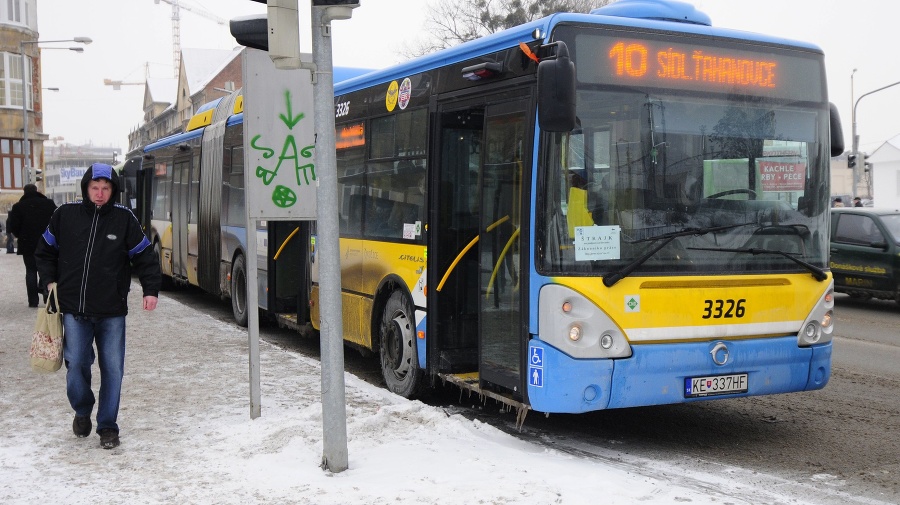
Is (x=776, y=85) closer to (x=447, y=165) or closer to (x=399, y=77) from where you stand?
(x=447, y=165)

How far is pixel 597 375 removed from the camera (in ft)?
21.8

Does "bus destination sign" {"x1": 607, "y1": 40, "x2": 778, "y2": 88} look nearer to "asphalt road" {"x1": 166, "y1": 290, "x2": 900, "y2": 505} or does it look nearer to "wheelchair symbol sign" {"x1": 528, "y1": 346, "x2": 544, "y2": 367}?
"wheelchair symbol sign" {"x1": 528, "y1": 346, "x2": 544, "y2": 367}

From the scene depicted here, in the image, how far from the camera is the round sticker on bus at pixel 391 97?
358 inches

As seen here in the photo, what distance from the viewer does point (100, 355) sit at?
6875 millimetres

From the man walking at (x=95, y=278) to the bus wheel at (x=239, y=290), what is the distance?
693cm

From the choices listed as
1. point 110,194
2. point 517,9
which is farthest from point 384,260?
point 517,9

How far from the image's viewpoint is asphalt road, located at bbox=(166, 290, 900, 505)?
21.1 feet

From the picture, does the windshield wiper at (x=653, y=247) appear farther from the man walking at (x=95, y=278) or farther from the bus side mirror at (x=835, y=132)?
the man walking at (x=95, y=278)

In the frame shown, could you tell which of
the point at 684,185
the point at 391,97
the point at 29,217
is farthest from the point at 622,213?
the point at 29,217

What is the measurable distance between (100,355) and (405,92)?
3535 millimetres

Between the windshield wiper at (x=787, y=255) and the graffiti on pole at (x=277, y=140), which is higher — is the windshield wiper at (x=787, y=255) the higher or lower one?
the lower one

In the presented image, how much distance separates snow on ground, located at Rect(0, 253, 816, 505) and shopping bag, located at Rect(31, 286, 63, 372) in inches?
22.9

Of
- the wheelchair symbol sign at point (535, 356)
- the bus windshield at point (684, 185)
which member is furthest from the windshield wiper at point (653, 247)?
the wheelchair symbol sign at point (535, 356)

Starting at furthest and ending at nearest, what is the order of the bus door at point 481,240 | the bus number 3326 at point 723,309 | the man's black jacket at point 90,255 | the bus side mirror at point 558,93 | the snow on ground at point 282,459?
the bus door at point 481,240, the bus number 3326 at point 723,309, the man's black jacket at point 90,255, the bus side mirror at point 558,93, the snow on ground at point 282,459
